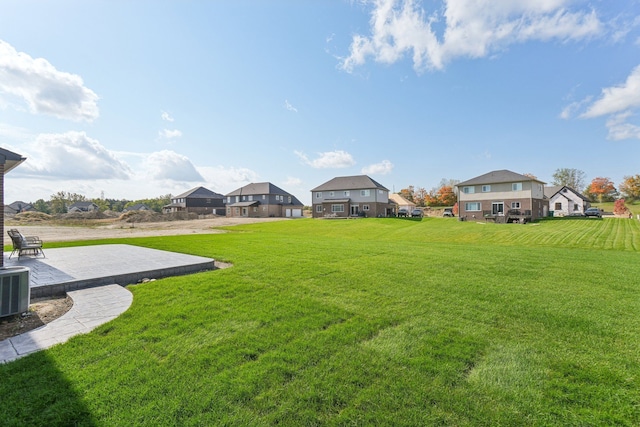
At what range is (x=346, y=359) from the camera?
12.3 ft

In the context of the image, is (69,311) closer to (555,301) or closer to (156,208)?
(555,301)

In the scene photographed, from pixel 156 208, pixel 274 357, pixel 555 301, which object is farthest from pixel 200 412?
pixel 156 208

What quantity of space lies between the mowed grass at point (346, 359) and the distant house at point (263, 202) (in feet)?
184

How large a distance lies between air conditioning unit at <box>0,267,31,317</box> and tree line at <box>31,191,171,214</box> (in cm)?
9619

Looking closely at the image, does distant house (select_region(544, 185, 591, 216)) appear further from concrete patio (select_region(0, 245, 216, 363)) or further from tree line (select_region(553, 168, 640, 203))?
concrete patio (select_region(0, 245, 216, 363))

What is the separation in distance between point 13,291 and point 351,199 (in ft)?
146

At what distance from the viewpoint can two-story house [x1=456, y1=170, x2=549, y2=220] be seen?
34219 millimetres

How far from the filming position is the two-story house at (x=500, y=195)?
34219 mm

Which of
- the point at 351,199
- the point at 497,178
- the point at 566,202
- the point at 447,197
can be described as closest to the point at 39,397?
the point at 497,178

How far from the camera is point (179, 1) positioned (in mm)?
12930

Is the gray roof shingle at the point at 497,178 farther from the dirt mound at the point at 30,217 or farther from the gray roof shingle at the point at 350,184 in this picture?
the dirt mound at the point at 30,217

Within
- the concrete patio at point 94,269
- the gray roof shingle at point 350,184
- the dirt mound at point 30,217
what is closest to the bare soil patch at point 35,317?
the concrete patio at point 94,269

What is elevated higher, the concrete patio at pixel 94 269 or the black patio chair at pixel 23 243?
the black patio chair at pixel 23 243

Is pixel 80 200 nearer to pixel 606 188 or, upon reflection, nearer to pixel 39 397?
pixel 39 397
